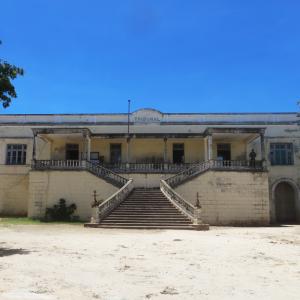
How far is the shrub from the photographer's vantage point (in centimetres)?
2680

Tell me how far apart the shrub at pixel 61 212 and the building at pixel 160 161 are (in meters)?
0.43

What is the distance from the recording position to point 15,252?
38.8 feet

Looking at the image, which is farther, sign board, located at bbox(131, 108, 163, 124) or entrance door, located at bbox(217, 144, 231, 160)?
sign board, located at bbox(131, 108, 163, 124)

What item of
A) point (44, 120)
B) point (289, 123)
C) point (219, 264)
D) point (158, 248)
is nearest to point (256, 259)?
point (219, 264)

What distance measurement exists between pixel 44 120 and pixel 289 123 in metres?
18.3

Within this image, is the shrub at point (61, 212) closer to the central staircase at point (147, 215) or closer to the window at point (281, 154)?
the central staircase at point (147, 215)

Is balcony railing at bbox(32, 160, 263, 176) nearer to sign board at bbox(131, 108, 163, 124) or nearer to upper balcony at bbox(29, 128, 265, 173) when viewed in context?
upper balcony at bbox(29, 128, 265, 173)

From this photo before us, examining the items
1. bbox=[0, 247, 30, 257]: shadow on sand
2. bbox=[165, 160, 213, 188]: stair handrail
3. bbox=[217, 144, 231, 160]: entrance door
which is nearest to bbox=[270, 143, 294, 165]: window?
bbox=[217, 144, 231, 160]: entrance door

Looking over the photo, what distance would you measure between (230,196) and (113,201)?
784 centimetres

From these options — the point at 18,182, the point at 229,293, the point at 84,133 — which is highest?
the point at 84,133

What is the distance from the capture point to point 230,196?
2650 centimetres

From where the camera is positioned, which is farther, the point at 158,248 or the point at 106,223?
the point at 106,223

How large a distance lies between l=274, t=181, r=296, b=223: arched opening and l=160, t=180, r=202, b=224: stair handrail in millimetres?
9930

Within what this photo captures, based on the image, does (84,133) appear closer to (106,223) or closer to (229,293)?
(106,223)
